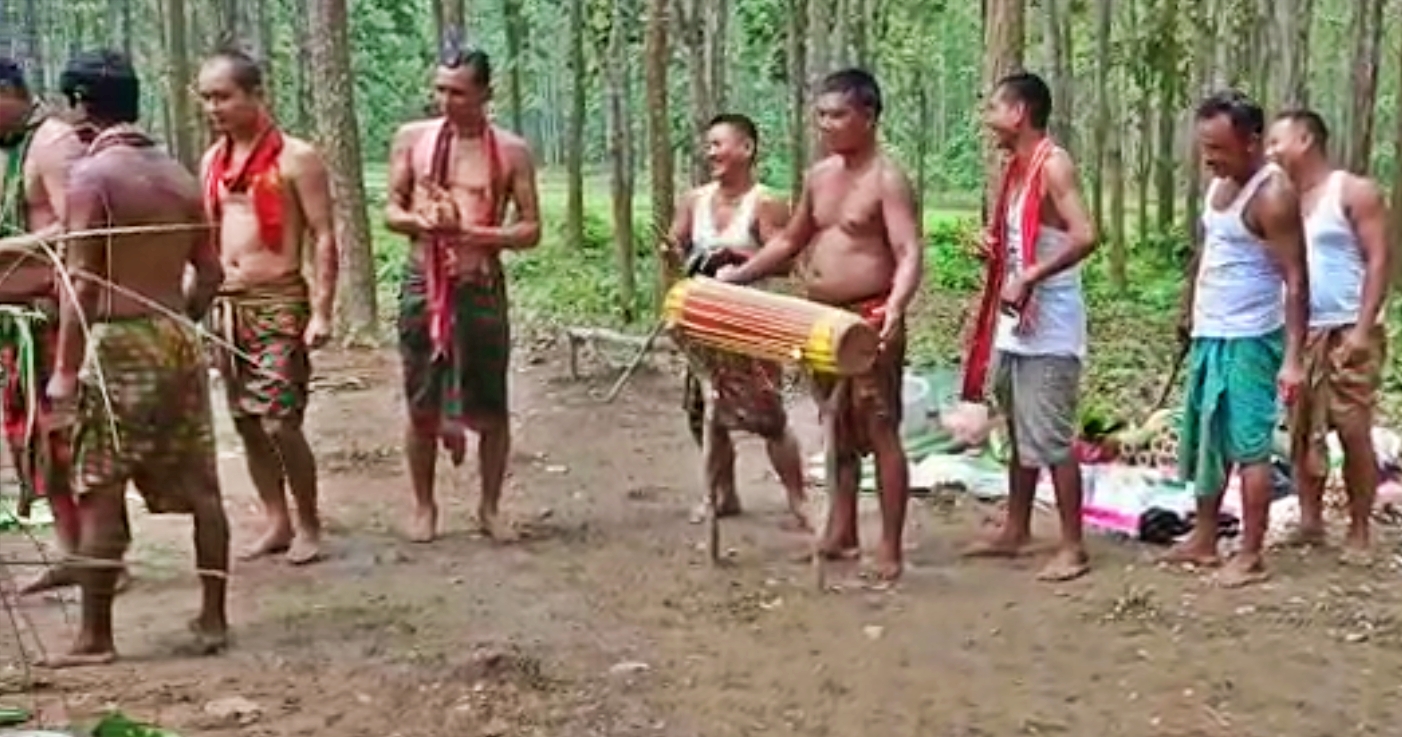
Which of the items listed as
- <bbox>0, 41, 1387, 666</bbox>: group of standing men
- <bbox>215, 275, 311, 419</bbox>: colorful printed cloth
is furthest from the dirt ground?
<bbox>215, 275, 311, 419</bbox>: colorful printed cloth

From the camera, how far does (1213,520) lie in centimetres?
609

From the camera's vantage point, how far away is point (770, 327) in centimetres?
561

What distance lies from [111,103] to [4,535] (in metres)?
2.27

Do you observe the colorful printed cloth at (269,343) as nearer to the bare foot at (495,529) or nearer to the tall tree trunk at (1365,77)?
the bare foot at (495,529)

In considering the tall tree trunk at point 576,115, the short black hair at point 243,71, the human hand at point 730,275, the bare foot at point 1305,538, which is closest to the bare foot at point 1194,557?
the bare foot at point 1305,538

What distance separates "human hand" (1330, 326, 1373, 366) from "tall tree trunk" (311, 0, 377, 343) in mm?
7120

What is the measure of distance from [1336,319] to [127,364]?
382 cm

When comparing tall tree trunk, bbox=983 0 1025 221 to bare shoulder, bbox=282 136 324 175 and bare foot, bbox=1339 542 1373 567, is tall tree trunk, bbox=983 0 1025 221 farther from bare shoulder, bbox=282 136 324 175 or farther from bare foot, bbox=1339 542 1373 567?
bare shoulder, bbox=282 136 324 175

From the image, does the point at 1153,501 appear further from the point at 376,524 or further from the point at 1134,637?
the point at 376,524

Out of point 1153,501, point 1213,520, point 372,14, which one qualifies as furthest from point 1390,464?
point 372,14

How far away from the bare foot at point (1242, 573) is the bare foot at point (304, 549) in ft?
9.65

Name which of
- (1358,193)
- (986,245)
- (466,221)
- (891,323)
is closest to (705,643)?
(891,323)

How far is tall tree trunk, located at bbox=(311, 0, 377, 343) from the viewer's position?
1189cm

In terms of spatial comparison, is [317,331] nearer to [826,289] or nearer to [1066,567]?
[826,289]
